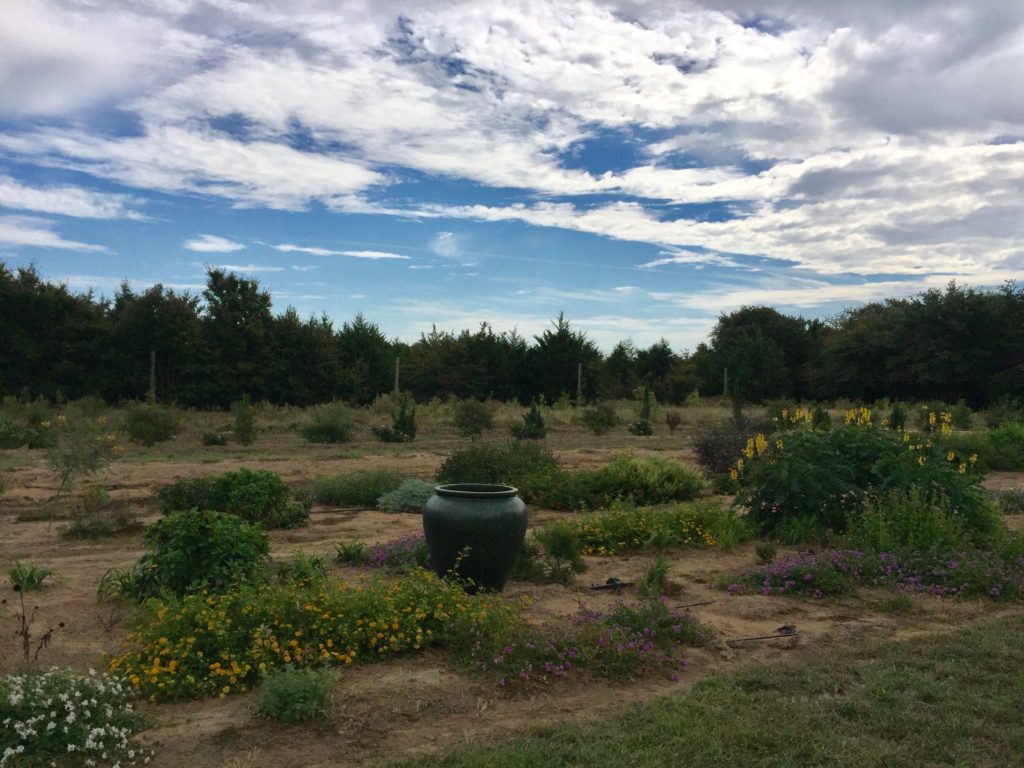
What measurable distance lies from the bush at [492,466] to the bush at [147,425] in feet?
30.2

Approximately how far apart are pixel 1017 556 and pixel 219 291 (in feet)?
85.7

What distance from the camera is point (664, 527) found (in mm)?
8125

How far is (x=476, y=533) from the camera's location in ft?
18.6

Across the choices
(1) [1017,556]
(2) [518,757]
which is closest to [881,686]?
(2) [518,757]

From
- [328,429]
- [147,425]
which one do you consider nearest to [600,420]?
[328,429]

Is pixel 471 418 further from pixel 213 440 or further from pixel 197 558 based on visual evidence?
pixel 197 558

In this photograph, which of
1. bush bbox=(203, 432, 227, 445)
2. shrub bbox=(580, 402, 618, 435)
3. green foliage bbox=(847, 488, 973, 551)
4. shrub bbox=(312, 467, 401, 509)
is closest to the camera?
green foliage bbox=(847, 488, 973, 551)

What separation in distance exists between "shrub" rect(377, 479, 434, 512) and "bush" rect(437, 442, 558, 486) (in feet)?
1.08

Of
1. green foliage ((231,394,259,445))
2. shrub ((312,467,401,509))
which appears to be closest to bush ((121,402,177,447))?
green foliage ((231,394,259,445))

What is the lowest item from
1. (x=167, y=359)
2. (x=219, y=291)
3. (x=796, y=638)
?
(x=796, y=638)

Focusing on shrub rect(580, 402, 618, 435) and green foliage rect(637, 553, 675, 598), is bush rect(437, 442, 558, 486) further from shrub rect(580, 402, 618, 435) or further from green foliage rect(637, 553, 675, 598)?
shrub rect(580, 402, 618, 435)

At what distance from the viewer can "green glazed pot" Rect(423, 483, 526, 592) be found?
5.67 metres

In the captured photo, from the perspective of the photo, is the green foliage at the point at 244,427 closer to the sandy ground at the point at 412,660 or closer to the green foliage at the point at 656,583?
the sandy ground at the point at 412,660

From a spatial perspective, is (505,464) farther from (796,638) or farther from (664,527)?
(796,638)
